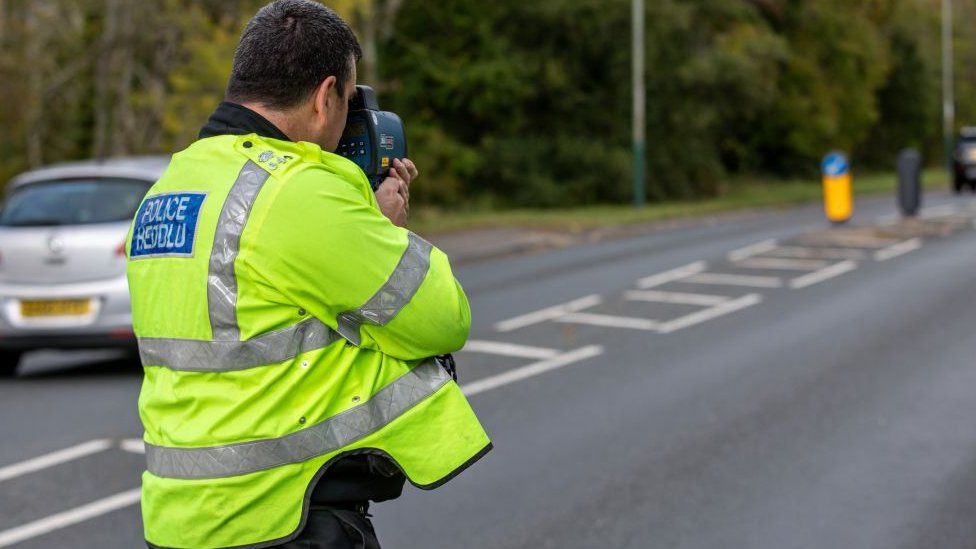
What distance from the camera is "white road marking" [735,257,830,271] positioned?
680 inches

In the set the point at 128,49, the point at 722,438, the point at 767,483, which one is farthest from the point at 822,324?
the point at 128,49

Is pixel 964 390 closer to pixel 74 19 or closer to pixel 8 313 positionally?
pixel 8 313

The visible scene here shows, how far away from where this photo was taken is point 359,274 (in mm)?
2422

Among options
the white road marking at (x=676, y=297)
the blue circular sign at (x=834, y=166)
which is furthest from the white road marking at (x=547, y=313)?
the blue circular sign at (x=834, y=166)

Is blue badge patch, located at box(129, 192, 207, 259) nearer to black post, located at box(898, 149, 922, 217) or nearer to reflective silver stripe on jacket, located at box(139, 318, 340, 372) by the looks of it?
reflective silver stripe on jacket, located at box(139, 318, 340, 372)

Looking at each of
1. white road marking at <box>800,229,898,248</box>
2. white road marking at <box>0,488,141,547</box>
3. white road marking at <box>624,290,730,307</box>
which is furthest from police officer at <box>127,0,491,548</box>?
white road marking at <box>800,229,898,248</box>

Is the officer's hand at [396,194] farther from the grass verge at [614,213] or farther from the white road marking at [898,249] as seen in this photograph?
the grass verge at [614,213]

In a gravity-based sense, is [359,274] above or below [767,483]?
above

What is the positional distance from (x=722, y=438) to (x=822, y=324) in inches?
188

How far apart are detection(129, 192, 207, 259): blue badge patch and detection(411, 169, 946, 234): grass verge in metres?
21.2

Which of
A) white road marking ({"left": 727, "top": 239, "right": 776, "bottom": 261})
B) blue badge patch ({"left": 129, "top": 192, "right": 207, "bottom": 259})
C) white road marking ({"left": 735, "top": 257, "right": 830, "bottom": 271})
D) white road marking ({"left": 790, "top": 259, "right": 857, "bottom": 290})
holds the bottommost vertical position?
white road marking ({"left": 727, "top": 239, "right": 776, "bottom": 261})

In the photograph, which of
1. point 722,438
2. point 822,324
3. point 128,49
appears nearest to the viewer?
point 722,438

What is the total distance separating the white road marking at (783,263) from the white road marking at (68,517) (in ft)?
38.8

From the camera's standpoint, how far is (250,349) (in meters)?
2.44
